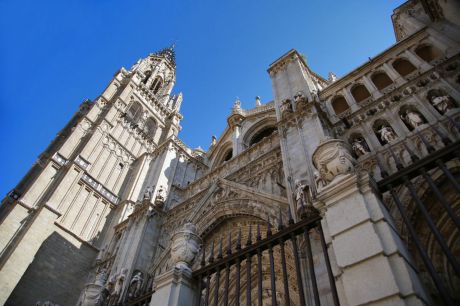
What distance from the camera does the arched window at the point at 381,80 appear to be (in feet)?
37.8

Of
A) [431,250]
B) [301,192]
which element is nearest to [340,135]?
[301,192]

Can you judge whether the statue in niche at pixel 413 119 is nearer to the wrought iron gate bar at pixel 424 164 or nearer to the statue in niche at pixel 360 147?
the statue in niche at pixel 360 147

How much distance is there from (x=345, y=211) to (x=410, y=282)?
106 cm

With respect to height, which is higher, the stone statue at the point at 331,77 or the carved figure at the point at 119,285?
the stone statue at the point at 331,77

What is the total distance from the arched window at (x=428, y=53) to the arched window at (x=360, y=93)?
2.00 m

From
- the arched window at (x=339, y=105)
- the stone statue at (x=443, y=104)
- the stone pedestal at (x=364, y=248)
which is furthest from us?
the arched window at (x=339, y=105)

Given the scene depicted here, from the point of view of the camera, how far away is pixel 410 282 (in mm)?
2998

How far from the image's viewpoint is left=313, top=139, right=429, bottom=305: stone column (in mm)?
3039

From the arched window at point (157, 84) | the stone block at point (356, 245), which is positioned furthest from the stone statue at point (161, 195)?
the arched window at point (157, 84)

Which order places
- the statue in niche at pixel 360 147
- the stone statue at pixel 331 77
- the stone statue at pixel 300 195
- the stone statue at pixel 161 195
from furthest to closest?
the stone statue at pixel 331 77 < the stone statue at pixel 161 195 < the statue in niche at pixel 360 147 < the stone statue at pixel 300 195

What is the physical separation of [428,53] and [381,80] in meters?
1.61

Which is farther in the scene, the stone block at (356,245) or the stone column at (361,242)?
the stone block at (356,245)

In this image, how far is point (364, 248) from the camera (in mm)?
3430

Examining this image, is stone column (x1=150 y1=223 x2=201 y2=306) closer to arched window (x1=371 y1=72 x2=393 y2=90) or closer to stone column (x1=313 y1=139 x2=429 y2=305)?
stone column (x1=313 y1=139 x2=429 y2=305)
